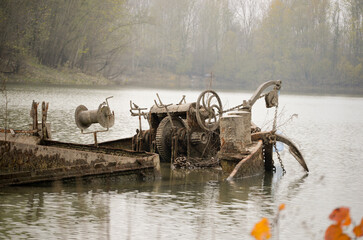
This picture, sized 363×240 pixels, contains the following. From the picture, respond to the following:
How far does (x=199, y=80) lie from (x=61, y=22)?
121ft

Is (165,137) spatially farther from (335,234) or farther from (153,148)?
(335,234)

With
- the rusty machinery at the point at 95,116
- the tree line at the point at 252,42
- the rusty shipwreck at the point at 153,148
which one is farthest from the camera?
the tree line at the point at 252,42

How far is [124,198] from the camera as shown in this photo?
8.80 meters

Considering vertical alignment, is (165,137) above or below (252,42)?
below

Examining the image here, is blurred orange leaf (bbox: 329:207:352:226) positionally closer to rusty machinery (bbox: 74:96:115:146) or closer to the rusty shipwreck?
the rusty shipwreck

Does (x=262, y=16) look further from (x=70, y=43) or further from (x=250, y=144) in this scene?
(x=250, y=144)

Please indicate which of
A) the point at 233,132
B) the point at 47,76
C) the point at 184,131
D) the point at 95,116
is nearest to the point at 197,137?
the point at 184,131

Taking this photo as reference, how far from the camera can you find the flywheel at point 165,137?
1240 cm

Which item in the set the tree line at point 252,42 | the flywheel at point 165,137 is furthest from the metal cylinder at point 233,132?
the tree line at point 252,42

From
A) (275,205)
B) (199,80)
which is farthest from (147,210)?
(199,80)

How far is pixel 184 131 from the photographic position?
40.7ft

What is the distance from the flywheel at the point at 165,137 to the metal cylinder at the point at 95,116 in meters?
1.38

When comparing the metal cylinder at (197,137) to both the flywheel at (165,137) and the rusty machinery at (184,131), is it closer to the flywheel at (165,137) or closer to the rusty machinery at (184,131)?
the rusty machinery at (184,131)

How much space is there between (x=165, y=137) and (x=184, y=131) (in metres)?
0.45
